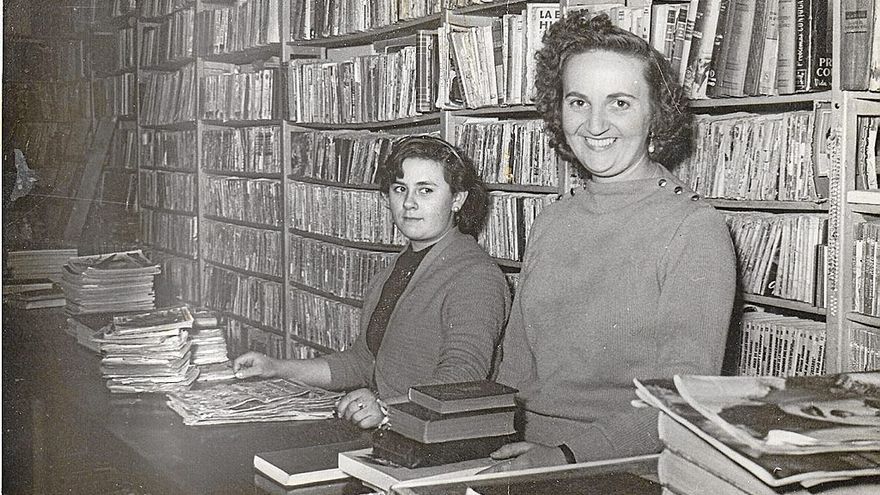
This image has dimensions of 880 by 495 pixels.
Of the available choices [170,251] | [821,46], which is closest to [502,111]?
[821,46]

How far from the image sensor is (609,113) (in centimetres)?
159

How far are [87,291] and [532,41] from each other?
1532 mm

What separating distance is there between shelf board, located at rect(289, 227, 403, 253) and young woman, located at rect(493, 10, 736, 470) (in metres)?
1.91

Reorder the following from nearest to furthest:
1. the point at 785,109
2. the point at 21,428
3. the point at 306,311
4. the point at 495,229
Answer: the point at 21,428, the point at 785,109, the point at 495,229, the point at 306,311

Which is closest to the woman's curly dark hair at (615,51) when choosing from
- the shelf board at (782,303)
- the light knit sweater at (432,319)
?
the light knit sweater at (432,319)

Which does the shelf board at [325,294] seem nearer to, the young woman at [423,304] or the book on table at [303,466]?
the young woman at [423,304]

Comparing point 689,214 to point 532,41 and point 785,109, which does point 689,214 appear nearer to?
point 785,109

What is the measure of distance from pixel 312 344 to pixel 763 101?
264 cm

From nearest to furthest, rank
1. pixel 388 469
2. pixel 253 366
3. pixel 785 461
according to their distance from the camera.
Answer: pixel 785 461 < pixel 388 469 < pixel 253 366

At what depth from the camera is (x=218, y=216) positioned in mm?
4781

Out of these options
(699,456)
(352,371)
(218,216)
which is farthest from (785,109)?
(218,216)

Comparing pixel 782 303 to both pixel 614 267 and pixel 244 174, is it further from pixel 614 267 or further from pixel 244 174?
pixel 244 174

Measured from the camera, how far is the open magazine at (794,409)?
2.14ft

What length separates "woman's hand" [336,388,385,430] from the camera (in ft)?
5.37
